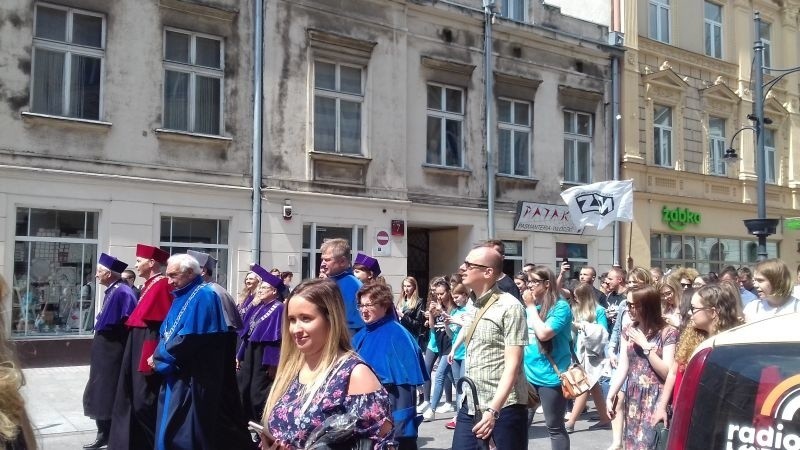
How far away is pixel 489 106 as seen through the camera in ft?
60.5

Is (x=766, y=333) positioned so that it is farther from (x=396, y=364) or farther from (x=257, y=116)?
(x=257, y=116)

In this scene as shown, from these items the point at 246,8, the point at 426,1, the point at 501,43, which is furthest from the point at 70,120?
the point at 501,43

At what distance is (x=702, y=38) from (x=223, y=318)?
69.0 feet

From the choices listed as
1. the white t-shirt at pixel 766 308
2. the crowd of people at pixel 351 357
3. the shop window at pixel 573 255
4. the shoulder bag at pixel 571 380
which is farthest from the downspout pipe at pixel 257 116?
the white t-shirt at pixel 766 308

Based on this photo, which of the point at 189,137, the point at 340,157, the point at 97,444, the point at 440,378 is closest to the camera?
the point at 97,444

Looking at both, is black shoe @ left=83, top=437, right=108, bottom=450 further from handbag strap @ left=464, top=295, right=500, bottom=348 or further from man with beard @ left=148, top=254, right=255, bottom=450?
handbag strap @ left=464, top=295, right=500, bottom=348

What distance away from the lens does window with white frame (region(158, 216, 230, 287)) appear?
14.1 meters

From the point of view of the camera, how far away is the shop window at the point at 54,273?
41.3ft

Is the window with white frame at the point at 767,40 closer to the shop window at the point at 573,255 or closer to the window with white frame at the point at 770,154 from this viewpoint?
the window with white frame at the point at 770,154

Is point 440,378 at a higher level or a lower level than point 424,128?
lower

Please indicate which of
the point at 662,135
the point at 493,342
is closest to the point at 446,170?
the point at 662,135

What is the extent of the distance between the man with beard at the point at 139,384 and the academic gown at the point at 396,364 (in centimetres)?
235

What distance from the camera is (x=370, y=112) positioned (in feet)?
54.0

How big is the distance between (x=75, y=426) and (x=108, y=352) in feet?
5.69
